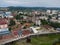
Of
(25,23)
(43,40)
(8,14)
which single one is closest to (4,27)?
(8,14)

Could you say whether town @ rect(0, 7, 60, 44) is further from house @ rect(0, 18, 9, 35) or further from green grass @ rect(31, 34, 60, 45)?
green grass @ rect(31, 34, 60, 45)

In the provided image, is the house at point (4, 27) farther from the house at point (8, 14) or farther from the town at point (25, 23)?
the house at point (8, 14)

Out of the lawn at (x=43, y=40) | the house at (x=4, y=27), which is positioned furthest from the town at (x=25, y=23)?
the lawn at (x=43, y=40)

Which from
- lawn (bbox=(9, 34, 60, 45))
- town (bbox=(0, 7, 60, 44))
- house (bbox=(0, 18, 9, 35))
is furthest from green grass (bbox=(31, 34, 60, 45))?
house (bbox=(0, 18, 9, 35))

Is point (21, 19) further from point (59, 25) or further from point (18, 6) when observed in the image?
point (59, 25)

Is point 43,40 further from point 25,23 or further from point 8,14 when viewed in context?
point 8,14

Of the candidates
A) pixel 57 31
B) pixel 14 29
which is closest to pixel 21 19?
pixel 14 29

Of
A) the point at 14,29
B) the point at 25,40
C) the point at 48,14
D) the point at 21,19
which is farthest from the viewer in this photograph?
the point at 48,14

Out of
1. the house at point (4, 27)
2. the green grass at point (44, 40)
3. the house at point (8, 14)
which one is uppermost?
the house at point (8, 14)
